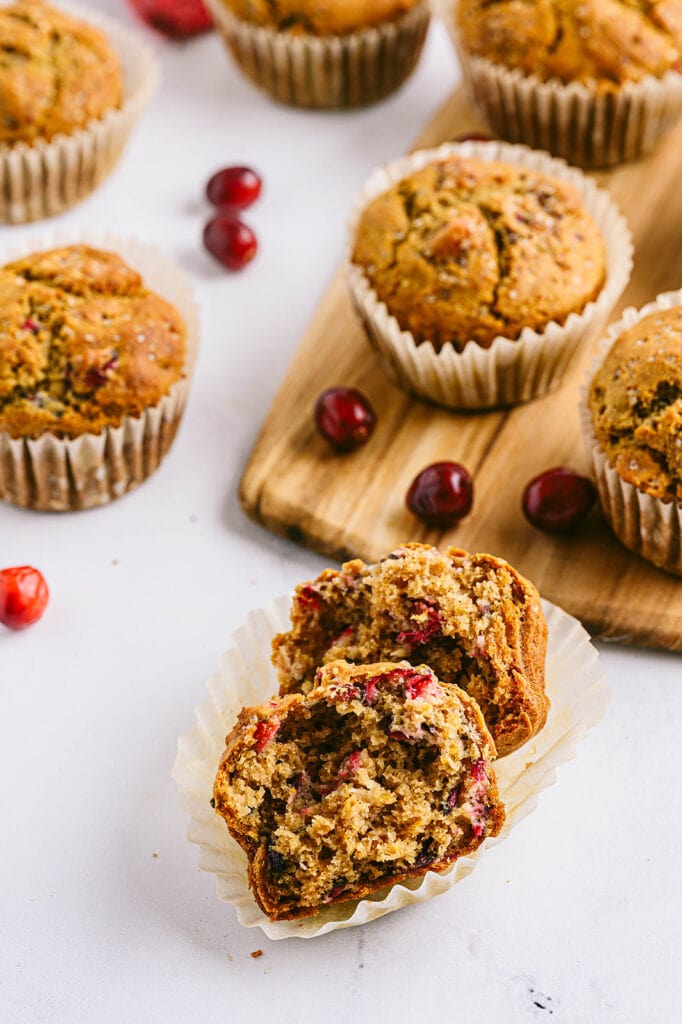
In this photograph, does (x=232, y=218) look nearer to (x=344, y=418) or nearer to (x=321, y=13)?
(x=321, y=13)

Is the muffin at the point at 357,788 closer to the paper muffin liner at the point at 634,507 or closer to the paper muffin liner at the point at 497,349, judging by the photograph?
A: the paper muffin liner at the point at 634,507

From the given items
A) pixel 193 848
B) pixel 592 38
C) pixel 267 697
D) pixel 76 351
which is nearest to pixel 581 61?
pixel 592 38

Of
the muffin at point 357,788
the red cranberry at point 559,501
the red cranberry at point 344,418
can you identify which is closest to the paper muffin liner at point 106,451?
the red cranberry at point 344,418

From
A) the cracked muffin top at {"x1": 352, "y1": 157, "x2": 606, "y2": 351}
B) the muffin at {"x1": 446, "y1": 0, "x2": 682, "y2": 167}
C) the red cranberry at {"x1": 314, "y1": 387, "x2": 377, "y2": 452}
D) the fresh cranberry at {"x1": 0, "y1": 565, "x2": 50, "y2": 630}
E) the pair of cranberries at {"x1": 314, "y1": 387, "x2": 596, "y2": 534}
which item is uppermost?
the muffin at {"x1": 446, "y1": 0, "x2": 682, "y2": 167}

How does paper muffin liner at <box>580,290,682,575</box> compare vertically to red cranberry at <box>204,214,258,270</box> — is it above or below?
above

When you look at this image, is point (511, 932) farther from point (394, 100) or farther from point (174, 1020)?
point (394, 100)

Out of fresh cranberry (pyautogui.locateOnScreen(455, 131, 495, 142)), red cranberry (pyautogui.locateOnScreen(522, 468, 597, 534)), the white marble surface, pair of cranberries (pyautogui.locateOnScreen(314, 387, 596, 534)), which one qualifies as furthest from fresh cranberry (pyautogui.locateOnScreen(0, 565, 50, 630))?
fresh cranberry (pyautogui.locateOnScreen(455, 131, 495, 142))

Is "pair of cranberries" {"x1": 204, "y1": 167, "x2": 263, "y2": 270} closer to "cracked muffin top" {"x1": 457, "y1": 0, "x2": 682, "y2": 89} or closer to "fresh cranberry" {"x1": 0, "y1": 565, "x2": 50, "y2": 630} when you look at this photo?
"cracked muffin top" {"x1": 457, "y1": 0, "x2": 682, "y2": 89}
